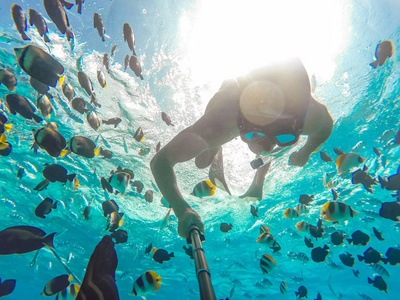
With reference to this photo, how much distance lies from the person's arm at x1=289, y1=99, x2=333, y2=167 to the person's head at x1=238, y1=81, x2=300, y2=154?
793 millimetres

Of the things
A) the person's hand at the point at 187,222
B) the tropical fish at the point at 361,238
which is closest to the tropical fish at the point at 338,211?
the tropical fish at the point at 361,238

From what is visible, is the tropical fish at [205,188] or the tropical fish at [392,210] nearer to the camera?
the tropical fish at [392,210]

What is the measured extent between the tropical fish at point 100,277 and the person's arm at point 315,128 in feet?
9.77

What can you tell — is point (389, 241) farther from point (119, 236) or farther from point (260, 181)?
point (119, 236)

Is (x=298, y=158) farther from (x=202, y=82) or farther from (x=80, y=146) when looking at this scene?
(x=202, y=82)

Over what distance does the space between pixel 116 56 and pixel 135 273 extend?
32.8 metres

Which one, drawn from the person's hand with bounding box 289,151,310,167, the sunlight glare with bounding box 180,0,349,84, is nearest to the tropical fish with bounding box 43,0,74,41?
the person's hand with bounding box 289,151,310,167

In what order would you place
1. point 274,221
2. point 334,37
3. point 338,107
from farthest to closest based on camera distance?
1. point 274,221
2. point 338,107
3. point 334,37

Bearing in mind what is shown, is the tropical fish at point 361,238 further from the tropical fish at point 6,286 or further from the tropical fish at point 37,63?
the tropical fish at point 6,286

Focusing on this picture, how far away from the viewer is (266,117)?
2459mm

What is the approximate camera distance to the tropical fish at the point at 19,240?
241 cm

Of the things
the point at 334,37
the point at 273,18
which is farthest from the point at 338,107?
the point at 273,18

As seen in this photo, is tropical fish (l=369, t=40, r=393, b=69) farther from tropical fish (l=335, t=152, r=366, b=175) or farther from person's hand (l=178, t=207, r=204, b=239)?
person's hand (l=178, t=207, r=204, b=239)

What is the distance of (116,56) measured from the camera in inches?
354
